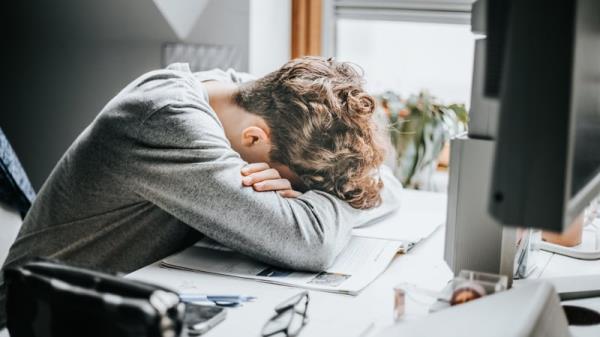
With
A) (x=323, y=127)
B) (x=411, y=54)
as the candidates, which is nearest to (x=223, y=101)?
(x=323, y=127)

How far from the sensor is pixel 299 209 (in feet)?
3.66

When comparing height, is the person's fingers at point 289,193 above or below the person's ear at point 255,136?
below

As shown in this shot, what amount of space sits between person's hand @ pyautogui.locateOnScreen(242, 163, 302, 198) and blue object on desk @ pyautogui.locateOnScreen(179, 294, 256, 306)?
0.20 m

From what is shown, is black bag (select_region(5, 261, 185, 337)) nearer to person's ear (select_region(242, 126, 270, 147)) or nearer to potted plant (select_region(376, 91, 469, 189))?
person's ear (select_region(242, 126, 270, 147))

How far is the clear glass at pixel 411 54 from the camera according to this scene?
1.96 meters

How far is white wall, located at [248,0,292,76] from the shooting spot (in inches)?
73.9

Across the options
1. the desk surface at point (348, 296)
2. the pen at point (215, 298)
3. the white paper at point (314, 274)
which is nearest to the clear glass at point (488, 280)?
the desk surface at point (348, 296)

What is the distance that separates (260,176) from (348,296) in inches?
10.0

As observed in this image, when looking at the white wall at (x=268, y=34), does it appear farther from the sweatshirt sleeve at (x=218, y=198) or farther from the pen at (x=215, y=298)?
the pen at (x=215, y=298)

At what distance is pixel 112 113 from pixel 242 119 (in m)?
0.24

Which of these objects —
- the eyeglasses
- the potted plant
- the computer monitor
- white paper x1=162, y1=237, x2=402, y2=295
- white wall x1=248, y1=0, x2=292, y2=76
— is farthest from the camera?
white wall x1=248, y1=0, x2=292, y2=76

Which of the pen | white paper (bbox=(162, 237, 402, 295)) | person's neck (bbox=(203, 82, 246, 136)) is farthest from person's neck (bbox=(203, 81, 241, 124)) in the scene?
the pen

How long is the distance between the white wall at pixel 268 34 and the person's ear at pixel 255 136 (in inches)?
25.7

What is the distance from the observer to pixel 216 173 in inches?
42.1
